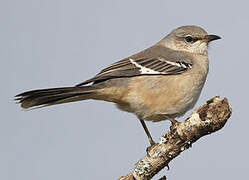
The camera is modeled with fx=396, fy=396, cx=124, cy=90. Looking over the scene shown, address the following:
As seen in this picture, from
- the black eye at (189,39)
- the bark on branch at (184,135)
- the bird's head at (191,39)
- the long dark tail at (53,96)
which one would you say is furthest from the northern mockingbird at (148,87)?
the bark on branch at (184,135)

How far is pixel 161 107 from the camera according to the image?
5.90 metres

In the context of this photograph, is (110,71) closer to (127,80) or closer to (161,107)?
(127,80)

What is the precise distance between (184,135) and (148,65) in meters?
2.26

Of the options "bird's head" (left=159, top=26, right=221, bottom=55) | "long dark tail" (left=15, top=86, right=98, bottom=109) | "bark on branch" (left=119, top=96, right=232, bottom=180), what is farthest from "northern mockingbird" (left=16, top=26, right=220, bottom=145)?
"bark on branch" (left=119, top=96, right=232, bottom=180)

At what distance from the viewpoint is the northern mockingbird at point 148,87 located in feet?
18.6

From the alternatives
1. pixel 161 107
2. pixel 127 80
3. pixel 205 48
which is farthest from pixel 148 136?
pixel 205 48

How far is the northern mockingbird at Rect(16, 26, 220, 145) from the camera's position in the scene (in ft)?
18.6

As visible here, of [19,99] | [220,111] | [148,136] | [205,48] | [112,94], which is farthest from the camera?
[205,48]

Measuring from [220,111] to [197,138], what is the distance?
41 centimetres

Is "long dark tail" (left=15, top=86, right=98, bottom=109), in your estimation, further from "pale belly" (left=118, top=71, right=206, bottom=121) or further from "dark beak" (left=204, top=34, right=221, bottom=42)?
"dark beak" (left=204, top=34, right=221, bottom=42)

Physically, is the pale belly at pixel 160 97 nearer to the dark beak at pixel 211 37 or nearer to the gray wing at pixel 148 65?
the gray wing at pixel 148 65

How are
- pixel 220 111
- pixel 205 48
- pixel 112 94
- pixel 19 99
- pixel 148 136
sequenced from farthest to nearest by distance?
pixel 205 48 < pixel 148 136 < pixel 112 94 < pixel 19 99 < pixel 220 111

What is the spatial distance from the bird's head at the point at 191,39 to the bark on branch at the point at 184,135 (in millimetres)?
3029

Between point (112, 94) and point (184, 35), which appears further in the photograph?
point (184, 35)
